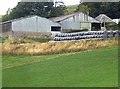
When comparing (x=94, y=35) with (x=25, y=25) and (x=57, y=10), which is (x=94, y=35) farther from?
(x=57, y=10)

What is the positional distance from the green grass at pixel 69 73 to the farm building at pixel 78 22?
2462 centimetres

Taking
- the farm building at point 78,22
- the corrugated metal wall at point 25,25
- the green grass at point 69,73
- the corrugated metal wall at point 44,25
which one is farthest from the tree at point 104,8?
the green grass at point 69,73

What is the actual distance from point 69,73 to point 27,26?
2484 cm

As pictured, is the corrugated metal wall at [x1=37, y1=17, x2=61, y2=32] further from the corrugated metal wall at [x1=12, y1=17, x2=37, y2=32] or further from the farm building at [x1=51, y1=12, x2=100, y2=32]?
the farm building at [x1=51, y1=12, x2=100, y2=32]

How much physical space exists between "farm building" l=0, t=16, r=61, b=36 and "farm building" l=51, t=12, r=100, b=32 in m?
2.26

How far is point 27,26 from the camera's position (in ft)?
114

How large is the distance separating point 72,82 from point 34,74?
2.03 m

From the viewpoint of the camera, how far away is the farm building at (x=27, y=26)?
1331 inches

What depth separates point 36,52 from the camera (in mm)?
16375

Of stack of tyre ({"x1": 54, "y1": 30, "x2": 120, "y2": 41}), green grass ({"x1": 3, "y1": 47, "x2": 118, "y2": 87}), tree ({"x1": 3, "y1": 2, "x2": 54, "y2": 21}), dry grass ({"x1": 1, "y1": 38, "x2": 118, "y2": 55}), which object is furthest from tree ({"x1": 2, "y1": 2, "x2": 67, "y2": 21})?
green grass ({"x1": 3, "y1": 47, "x2": 118, "y2": 87})

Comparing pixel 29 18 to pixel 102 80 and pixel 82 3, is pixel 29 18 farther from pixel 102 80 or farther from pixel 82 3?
pixel 102 80

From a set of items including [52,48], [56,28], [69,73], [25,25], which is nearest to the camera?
[69,73]

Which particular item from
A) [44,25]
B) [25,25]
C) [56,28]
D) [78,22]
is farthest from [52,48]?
[78,22]

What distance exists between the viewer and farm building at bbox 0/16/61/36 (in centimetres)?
3382
